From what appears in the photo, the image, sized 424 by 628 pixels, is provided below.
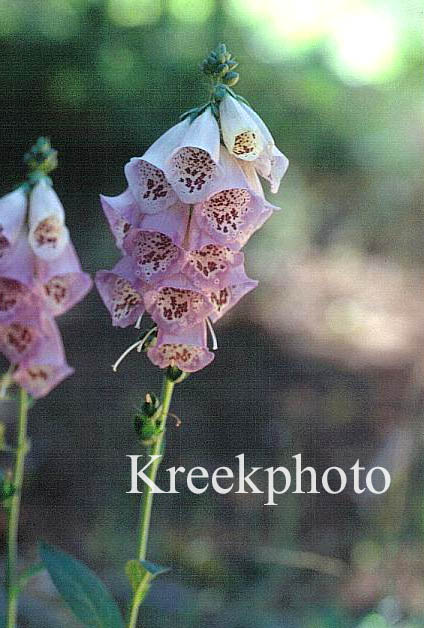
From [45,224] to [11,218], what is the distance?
3 cm

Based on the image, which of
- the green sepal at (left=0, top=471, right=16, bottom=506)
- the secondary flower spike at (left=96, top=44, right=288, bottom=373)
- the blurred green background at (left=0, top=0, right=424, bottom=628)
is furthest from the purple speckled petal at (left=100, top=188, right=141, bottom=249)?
the blurred green background at (left=0, top=0, right=424, bottom=628)

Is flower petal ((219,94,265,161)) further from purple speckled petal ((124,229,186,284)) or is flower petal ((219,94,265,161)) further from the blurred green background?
the blurred green background

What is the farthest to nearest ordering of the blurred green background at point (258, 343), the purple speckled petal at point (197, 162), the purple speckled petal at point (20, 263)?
1. the blurred green background at point (258, 343)
2. the purple speckled petal at point (20, 263)
3. the purple speckled petal at point (197, 162)

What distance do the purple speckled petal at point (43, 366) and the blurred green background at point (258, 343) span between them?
33cm

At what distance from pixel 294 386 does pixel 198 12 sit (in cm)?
59

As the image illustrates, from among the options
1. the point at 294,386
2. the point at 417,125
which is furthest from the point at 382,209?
the point at 294,386

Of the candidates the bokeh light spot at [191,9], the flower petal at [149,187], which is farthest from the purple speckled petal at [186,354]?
the bokeh light spot at [191,9]

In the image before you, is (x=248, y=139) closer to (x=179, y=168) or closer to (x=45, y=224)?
(x=179, y=168)

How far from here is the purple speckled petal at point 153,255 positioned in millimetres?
692

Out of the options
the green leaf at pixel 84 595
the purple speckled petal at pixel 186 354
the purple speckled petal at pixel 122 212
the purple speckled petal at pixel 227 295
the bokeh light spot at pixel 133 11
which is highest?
the bokeh light spot at pixel 133 11

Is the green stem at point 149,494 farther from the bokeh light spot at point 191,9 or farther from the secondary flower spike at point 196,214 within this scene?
the bokeh light spot at point 191,9

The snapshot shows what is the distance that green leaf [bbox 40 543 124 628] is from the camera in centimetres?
81

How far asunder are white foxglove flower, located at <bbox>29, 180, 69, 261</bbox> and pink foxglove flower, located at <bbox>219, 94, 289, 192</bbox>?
194 mm

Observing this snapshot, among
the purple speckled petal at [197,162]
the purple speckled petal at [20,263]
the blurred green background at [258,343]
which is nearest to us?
the purple speckled petal at [197,162]
